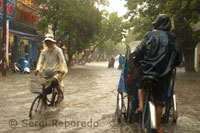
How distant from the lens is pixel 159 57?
387cm

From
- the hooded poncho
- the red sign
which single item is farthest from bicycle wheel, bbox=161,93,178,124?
the red sign

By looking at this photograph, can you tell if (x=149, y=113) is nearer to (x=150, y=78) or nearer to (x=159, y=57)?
(x=150, y=78)

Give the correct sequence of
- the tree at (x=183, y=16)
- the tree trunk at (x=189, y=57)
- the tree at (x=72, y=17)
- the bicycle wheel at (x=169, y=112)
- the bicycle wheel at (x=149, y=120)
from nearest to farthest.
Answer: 1. the bicycle wheel at (x=149, y=120)
2. the bicycle wheel at (x=169, y=112)
3. the tree at (x=183, y=16)
4. the tree trunk at (x=189, y=57)
5. the tree at (x=72, y=17)

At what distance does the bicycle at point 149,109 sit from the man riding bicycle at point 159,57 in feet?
0.24

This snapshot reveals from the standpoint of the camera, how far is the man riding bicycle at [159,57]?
151 inches

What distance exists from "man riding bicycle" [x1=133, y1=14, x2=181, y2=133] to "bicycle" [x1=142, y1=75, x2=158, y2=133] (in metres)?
0.07

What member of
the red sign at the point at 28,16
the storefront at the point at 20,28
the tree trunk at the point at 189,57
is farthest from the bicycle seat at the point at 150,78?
the red sign at the point at 28,16

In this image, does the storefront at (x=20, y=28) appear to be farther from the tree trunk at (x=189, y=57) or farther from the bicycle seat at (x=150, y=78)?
the bicycle seat at (x=150, y=78)

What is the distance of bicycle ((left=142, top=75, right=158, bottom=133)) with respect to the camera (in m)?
3.57

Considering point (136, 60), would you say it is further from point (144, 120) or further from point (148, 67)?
point (144, 120)

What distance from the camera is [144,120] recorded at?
3.93 meters

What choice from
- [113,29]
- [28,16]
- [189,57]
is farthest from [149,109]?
[113,29]

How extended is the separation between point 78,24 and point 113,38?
28.3 metres

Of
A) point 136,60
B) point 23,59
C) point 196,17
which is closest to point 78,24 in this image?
point 23,59
